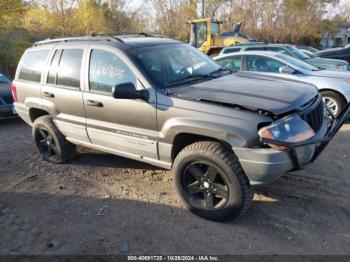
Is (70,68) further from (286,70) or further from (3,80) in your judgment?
(3,80)

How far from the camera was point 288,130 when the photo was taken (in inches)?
122

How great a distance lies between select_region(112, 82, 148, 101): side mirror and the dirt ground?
1.32 metres

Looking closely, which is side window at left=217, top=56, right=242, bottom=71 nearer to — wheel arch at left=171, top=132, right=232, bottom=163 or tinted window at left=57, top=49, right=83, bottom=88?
tinted window at left=57, top=49, right=83, bottom=88

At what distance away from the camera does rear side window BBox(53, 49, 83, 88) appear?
4488 mm

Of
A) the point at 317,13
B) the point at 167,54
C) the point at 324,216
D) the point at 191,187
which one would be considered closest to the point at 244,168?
the point at 191,187

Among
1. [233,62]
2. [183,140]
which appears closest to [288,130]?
[183,140]

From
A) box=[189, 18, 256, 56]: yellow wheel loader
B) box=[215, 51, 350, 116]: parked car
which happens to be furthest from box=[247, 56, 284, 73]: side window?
box=[189, 18, 256, 56]: yellow wheel loader

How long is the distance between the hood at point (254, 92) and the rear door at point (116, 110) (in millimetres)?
476

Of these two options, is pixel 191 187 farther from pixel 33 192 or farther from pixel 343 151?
pixel 343 151

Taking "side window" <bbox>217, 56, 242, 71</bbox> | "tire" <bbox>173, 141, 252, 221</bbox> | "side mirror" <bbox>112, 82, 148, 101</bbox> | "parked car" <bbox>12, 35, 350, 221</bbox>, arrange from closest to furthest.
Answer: "parked car" <bbox>12, 35, 350, 221</bbox> → "tire" <bbox>173, 141, 252, 221</bbox> → "side mirror" <bbox>112, 82, 148, 101</bbox> → "side window" <bbox>217, 56, 242, 71</bbox>

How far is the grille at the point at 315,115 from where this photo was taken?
11.1ft

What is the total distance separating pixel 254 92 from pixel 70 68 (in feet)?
8.40

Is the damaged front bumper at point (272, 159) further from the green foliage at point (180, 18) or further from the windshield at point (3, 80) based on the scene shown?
the green foliage at point (180, 18)

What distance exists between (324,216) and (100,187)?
277 cm
